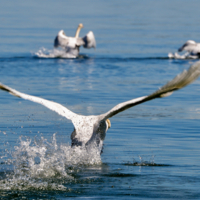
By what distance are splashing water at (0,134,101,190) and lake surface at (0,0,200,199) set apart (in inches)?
0.7

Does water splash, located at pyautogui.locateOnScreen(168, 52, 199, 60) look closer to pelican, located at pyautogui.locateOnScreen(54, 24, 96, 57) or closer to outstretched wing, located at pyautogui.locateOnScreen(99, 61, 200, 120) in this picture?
pelican, located at pyautogui.locateOnScreen(54, 24, 96, 57)

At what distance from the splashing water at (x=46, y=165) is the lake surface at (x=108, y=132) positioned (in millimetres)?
18

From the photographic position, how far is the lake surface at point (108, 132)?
9898 mm

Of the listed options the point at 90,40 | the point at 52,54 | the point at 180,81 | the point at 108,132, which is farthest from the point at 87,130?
the point at 90,40

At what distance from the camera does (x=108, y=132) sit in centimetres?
1457

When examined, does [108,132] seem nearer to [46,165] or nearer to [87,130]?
[87,130]

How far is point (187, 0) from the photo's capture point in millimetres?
95000

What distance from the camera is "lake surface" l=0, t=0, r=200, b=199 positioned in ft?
32.5

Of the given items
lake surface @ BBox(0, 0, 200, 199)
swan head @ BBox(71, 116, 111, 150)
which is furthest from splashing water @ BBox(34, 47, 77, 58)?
swan head @ BBox(71, 116, 111, 150)

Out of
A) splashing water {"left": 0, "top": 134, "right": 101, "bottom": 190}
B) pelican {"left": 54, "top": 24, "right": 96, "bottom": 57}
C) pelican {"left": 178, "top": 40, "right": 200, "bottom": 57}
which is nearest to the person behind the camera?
splashing water {"left": 0, "top": 134, "right": 101, "bottom": 190}

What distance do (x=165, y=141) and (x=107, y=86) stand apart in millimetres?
8336

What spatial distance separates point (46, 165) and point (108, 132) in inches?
156

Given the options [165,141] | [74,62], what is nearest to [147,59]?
[74,62]

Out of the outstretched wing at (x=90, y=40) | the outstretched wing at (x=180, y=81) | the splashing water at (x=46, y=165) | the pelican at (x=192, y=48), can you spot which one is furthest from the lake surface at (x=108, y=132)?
the outstretched wing at (x=180, y=81)
